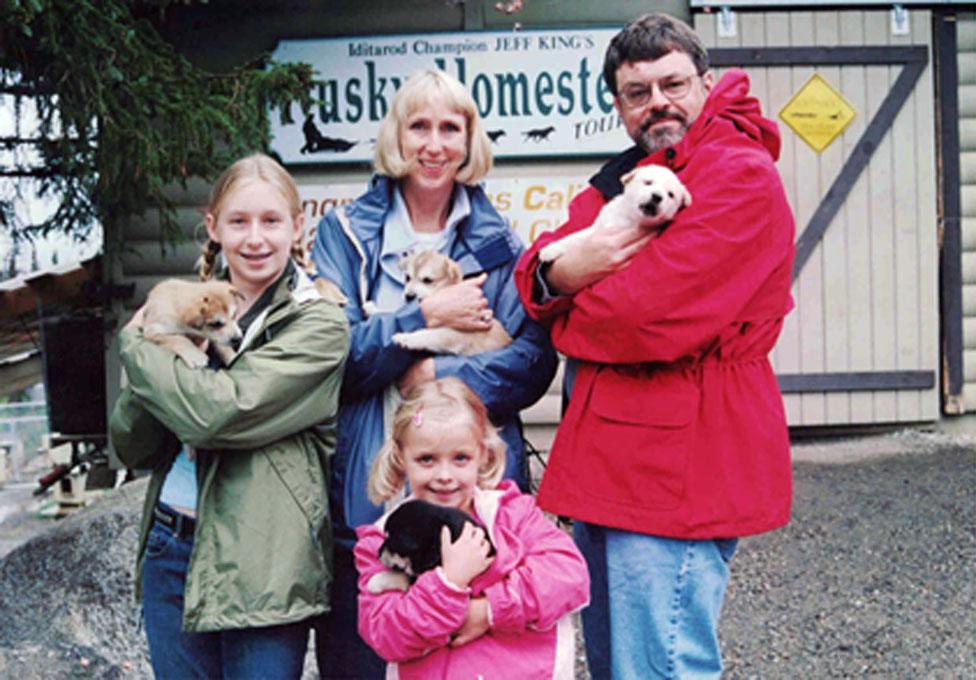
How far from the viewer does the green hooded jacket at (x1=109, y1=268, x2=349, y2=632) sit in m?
2.29

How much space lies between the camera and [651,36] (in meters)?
2.50

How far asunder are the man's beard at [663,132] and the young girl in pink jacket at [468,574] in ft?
2.78

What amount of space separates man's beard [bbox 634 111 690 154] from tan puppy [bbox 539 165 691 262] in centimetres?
12

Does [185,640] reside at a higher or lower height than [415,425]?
lower

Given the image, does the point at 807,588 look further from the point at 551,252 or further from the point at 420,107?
the point at 420,107

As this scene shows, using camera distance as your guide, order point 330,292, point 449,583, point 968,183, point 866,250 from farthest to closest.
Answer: point 968,183, point 866,250, point 330,292, point 449,583

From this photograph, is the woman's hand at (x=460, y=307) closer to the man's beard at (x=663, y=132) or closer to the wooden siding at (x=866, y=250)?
the man's beard at (x=663, y=132)

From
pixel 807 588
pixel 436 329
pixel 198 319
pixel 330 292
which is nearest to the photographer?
pixel 198 319

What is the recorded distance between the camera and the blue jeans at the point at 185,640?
7.84 ft

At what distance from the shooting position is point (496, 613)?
2217 millimetres

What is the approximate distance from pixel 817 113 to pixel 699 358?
5.92m

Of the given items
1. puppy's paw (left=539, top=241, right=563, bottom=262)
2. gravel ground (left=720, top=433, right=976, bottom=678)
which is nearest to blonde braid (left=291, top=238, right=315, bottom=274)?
puppy's paw (left=539, top=241, right=563, bottom=262)

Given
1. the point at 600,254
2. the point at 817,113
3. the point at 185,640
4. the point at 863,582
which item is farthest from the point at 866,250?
the point at 185,640

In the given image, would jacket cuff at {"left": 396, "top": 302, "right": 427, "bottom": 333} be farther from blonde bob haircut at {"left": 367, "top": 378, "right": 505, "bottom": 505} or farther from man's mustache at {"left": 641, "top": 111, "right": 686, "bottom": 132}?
man's mustache at {"left": 641, "top": 111, "right": 686, "bottom": 132}
